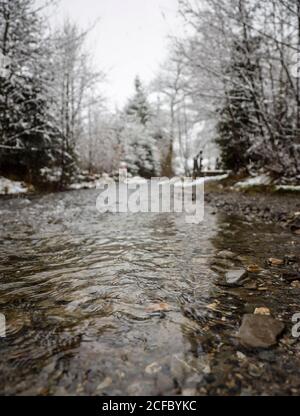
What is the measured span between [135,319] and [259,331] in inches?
29.5

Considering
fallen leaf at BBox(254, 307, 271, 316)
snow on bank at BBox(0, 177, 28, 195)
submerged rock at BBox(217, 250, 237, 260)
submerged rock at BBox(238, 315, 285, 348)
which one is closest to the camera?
submerged rock at BBox(238, 315, 285, 348)

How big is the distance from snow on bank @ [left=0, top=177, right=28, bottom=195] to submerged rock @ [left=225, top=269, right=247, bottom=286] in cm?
1054

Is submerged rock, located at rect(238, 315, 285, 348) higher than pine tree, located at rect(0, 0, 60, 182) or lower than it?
lower

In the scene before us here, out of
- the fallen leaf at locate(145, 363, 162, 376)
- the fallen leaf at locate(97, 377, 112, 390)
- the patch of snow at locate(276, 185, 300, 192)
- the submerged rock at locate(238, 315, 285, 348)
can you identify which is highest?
the patch of snow at locate(276, 185, 300, 192)

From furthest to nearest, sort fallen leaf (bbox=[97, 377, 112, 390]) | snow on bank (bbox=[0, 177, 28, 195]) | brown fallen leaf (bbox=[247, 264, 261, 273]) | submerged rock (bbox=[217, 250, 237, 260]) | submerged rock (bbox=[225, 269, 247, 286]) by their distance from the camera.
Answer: snow on bank (bbox=[0, 177, 28, 195]) < submerged rock (bbox=[217, 250, 237, 260]) < brown fallen leaf (bbox=[247, 264, 261, 273]) < submerged rock (bbox=[225, 269, 247, 286]) < fallen leaf (bbox=[97, 377, 112, 390])

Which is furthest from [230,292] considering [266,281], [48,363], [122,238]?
[122,238]

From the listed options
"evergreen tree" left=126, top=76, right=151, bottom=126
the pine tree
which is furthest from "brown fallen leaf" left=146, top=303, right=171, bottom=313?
"evergreen tree" left=126, top=76, right=151, bottom=126

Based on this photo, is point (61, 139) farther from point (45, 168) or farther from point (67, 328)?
point (67, 328)

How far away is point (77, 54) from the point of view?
1725 centimetres

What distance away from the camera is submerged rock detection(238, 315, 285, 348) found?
5.26 feet

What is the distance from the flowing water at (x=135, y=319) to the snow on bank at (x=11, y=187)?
8329 millimetres

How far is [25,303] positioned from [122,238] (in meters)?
2.20

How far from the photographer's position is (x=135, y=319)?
6.11 feet

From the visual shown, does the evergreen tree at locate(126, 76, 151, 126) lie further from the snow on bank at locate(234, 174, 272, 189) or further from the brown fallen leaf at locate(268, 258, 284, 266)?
the brown fallen leaf at locate(268, 258, 284, 266)
